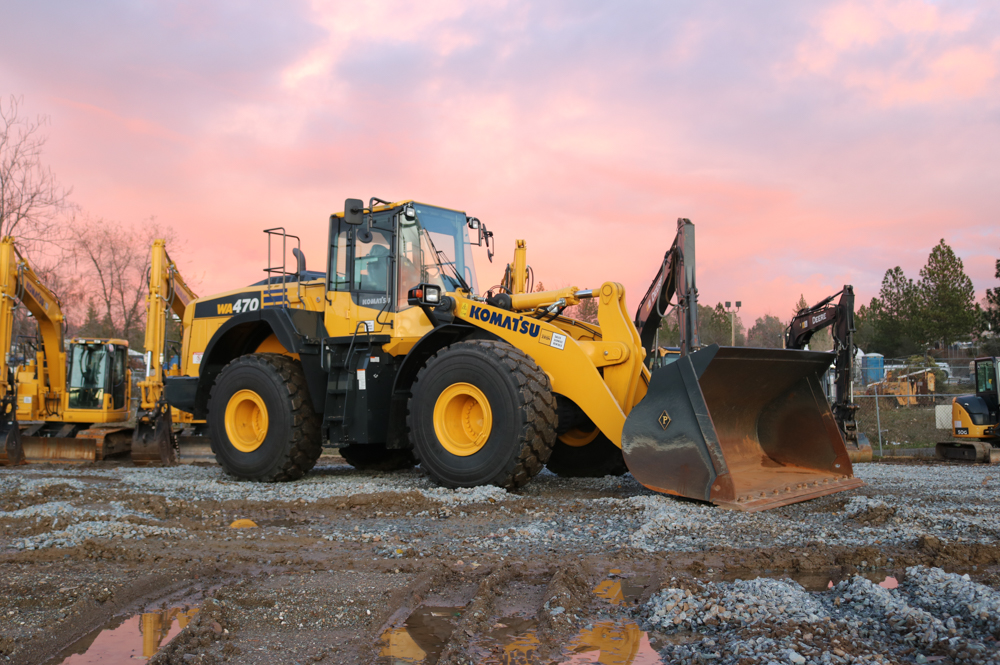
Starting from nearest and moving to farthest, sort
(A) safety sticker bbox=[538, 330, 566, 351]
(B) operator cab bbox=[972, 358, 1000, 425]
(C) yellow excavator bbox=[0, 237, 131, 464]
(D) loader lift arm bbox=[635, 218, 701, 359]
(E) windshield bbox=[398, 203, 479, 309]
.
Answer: (A) safety sticker bbox=[538, 330, 566, 351] → (D) loader lift arm bbox=[635, 218, 701, 359] → (E) windshield bbox=[398, 203, 479, 309] → (C) yellow excavator bbox=[0, 237, 131, 464] → (B) operator cab bbox=[972, 358, 1000, 425]

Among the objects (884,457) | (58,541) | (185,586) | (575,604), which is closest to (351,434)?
(58,541)

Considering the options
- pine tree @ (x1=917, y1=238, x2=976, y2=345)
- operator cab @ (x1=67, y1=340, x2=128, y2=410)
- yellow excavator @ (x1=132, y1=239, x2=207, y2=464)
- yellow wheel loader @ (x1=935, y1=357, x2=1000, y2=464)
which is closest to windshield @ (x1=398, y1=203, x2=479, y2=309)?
yellow excavator @ (x1=132, y1=239, x2=207, y2=464)

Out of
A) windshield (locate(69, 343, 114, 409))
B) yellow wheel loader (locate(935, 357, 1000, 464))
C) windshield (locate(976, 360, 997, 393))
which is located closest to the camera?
yellow wheel loader (locate(935, 357, 1000, 464))

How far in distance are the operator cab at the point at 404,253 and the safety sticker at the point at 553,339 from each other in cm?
156

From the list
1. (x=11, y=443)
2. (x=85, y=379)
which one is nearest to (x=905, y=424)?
(x=85, y=379)

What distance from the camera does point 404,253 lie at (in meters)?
8.14

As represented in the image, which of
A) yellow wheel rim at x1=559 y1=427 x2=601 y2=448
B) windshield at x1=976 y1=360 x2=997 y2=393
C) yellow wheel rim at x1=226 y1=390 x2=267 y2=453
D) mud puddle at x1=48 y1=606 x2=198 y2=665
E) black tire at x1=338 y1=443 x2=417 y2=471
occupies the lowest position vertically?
mud puddle at x1=48 y1=606 x2=198 y2=665

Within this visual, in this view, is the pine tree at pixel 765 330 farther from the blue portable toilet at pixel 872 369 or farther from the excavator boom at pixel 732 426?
the excavator boom at pixel 732 426

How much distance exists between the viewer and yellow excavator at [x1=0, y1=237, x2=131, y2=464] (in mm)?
12484

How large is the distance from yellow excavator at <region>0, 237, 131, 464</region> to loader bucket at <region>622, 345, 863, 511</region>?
10.1 m

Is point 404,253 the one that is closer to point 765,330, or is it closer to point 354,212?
point 354,212

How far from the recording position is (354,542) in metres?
5.05

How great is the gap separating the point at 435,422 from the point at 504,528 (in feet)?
6.37

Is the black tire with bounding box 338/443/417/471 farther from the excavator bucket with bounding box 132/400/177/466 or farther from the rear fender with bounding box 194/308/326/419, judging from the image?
the excavator bucket with bounding box 132/400/177/466
